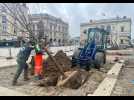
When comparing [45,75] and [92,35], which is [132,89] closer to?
[45,75]

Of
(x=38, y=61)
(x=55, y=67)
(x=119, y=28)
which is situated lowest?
(x=55, y=67)

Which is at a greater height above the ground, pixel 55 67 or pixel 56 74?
pixel 55 67

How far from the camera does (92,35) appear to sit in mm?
13523

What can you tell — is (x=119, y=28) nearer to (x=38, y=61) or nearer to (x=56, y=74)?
(x=56, y=74)

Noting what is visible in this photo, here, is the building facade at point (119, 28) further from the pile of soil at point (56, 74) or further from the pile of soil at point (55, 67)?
the pile of soil at point (56, 74)

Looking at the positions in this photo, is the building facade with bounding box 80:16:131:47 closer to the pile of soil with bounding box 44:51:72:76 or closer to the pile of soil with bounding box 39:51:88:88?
the pile of soil with bounding box 44:51:72:76

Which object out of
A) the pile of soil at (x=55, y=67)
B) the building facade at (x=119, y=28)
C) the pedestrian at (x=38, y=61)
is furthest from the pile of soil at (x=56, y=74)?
the building facade at (x=119, y=28)

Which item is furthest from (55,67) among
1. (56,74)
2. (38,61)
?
(38,61)

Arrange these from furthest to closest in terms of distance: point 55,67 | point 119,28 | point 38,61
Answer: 1. point 119,28
2. point 55,67
3. point 38,61

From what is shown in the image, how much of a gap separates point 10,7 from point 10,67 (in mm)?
4887

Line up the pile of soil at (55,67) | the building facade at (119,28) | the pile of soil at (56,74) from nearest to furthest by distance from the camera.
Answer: the pile of soil at (56,74) < the pile of soil at (55,67) < the building facade at (119,28)

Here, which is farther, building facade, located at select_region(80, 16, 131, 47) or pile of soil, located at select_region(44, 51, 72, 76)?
building facade, located at select_region(80, 16, 131, 47)

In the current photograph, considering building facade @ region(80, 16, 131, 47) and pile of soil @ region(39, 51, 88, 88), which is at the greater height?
building facade @ region(80, 16, 131, 47)

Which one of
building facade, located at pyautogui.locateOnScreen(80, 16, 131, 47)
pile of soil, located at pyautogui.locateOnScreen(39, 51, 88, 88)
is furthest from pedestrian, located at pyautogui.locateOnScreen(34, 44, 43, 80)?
building facade, located at pyautogui.locateOnScreen(80, 16, 131, 47)
